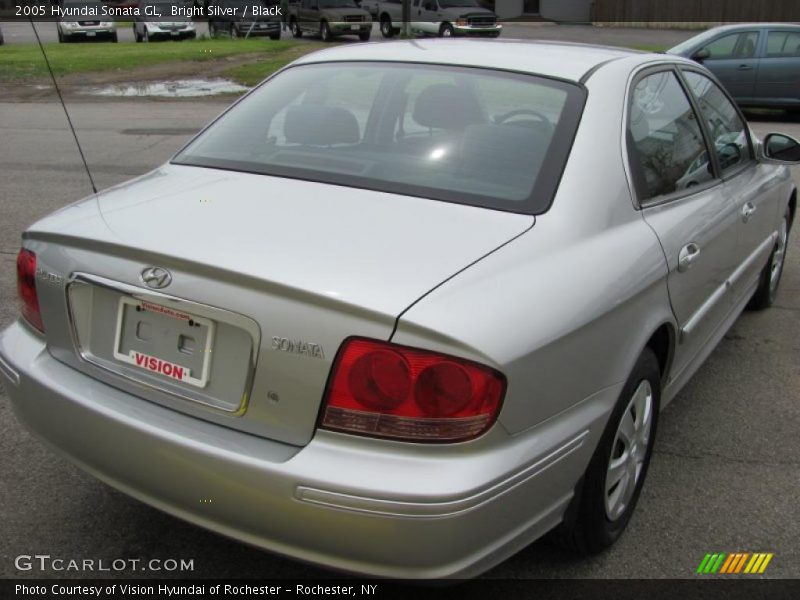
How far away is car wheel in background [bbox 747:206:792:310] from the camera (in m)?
5.23

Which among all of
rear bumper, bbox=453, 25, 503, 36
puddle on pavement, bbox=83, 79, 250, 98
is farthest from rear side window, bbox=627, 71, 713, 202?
rear bumper, bbox=453, 25, 503, 36

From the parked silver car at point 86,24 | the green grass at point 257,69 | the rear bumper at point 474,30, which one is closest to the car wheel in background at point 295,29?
the parked silver car at point 86,24

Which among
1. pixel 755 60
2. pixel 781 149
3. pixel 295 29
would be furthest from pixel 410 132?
pixel 295 29

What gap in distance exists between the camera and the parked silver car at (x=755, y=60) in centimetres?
1398

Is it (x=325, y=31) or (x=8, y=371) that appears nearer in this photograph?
(x=8, y=371)

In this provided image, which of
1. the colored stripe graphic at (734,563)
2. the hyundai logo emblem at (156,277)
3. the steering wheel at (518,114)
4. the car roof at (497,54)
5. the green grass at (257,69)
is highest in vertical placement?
the car roof at (497,54)

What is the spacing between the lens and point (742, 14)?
124 ft

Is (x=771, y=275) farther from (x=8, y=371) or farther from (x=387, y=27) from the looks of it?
(x=387, y=27)

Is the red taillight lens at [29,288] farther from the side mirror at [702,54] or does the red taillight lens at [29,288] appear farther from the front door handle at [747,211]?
the side mirror at [702,54]

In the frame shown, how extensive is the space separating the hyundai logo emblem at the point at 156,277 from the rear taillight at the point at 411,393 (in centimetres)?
55

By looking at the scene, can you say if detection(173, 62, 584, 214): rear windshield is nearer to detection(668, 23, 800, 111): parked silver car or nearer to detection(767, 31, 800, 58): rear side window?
detection(668, 23, 800, 111): parked silver car

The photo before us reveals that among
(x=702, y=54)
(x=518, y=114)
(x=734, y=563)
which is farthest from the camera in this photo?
(x=702, y=54)

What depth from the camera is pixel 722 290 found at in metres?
3.83

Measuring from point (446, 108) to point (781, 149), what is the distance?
2.14 meters
